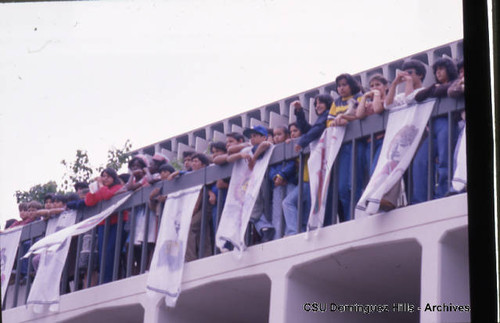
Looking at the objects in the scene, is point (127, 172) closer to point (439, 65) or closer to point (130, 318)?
point (130, 318)

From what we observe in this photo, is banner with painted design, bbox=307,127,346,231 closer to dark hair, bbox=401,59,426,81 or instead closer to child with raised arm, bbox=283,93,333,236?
child with raised arm, bbox=283,93,333,236

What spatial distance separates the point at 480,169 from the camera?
347cm

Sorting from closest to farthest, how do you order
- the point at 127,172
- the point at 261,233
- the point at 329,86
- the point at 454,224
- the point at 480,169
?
the point at 480,169, the point at 454,224, the point at 261,233, the point at 329,86, the point at 127,172

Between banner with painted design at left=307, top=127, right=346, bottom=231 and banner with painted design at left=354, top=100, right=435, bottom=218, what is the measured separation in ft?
0.72

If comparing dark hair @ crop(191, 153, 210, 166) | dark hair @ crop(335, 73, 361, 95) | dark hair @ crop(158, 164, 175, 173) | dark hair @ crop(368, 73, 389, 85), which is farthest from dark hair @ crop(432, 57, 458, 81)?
dark hair @ crop(158, 164, 175, 173)

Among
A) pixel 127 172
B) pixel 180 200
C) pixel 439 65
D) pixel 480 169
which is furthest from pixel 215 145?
pixel 480 169

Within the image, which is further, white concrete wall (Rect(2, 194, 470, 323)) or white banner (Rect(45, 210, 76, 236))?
white banner (Rect(45, 210, 76, 236))

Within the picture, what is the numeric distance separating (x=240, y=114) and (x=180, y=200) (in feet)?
1.90

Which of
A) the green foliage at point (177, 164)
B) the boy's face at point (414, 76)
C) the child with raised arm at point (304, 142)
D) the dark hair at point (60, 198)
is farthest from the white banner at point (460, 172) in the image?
the dark hair at point (60, 198)

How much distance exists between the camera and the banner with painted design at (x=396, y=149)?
4641mm

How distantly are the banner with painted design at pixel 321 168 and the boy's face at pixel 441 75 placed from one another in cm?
48

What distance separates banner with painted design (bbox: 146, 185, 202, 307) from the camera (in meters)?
5.35

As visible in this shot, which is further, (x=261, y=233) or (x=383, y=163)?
(x=261, y=233)

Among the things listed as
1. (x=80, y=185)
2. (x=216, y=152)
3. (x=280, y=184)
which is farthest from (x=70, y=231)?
(x=280, y=184)
